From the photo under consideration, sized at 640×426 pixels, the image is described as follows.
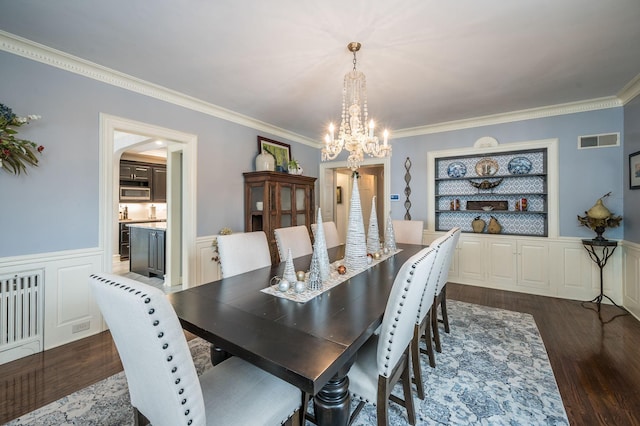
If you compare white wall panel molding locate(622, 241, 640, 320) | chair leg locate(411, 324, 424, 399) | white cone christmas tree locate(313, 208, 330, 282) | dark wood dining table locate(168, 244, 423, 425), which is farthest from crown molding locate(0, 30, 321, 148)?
white wall panel molding locate(622, 241, 640, 320)

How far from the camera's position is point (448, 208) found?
442 cm

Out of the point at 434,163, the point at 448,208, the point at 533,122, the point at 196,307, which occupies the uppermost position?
the point at 533,122

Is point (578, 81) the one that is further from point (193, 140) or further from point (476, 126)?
point (193, 140)

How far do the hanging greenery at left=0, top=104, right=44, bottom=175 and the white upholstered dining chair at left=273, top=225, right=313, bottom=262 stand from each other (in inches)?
79.9

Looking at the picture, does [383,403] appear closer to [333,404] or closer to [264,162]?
[333,404]

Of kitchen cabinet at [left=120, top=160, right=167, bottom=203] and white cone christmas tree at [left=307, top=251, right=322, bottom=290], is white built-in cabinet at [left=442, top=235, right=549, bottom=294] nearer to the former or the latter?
white cone christmas tree at [left=307, top=251, right=322, bottom=290]

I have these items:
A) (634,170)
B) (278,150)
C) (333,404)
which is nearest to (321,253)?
(333,404)

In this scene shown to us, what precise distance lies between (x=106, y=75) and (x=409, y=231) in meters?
3.68

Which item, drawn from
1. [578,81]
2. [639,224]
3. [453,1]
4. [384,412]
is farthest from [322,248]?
[639,224]

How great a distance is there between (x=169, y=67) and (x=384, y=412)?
3.07m

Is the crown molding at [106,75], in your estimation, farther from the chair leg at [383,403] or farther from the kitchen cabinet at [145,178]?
the kitchen cabinet at [145,178]

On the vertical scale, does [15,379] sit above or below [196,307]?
below

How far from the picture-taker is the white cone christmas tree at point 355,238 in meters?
2.12

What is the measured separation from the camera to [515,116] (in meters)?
3.79
